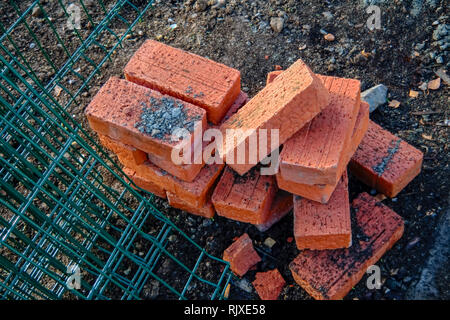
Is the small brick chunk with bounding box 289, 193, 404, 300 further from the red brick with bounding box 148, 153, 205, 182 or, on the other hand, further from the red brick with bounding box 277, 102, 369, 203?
the red brick with bounding box 148, 153, 205, 182

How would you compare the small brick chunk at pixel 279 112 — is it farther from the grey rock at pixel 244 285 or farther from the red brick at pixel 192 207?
the grey rock at pixel 244 285

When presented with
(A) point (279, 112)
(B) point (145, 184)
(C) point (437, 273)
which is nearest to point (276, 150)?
(A) point (279, 112)

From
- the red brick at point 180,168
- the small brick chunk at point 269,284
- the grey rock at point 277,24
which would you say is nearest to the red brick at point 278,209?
the small brick chunk at point 269,284

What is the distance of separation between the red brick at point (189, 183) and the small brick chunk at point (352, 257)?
0.85 metres

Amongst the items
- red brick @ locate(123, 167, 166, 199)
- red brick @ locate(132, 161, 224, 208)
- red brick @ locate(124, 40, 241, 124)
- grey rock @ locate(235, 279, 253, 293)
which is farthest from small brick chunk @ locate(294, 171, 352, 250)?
red brick @ locate(123, 167, 166, 199)

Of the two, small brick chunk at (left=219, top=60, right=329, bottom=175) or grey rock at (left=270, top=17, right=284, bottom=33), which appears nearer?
small brick chunk at (left=219, top=60, right=329, bottom=175)

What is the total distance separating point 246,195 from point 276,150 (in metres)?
0.41

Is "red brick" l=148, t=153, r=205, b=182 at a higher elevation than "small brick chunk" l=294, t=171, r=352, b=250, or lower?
higher

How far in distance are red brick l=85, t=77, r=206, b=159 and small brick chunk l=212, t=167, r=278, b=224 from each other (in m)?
0.47

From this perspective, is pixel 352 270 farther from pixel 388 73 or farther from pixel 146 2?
pixel 146 2

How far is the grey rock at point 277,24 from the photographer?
5.06m

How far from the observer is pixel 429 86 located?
4.57 metres

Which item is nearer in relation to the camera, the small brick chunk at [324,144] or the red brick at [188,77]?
the small brick chunk at [324,144]

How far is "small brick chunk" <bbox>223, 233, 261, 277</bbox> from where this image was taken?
3.83 metres
